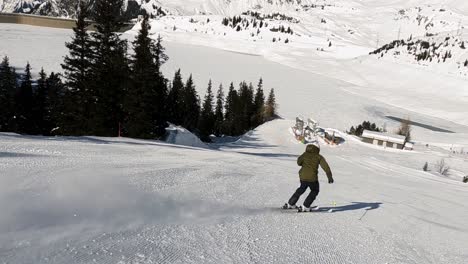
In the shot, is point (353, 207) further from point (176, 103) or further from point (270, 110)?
point (270, 110)

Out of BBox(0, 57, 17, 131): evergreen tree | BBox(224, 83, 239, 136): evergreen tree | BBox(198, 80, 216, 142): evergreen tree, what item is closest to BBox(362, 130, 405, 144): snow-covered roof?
BBox(198, 80, 216, 142): evergreen tree

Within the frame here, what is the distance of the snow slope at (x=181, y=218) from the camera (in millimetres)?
5930

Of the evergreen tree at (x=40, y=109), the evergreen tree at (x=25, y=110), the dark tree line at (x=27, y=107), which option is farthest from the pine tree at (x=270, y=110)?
the evergreen tree at (x=25, y=110)

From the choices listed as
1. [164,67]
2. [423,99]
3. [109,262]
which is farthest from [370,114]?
[109,262]

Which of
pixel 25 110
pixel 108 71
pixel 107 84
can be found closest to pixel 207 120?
pixel 25 110

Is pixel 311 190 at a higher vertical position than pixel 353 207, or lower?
higher

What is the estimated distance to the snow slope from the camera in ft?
19.5

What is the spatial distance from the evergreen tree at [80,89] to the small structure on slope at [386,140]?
4101cm

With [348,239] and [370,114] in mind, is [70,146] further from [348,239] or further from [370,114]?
[370,114]

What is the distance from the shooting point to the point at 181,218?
7672 millimetres

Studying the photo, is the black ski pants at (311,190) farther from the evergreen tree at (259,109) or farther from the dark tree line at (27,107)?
the evergreen tree at (259,109)

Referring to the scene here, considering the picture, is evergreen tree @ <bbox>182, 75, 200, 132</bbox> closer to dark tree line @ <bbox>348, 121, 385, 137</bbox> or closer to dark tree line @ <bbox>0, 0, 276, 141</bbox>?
dark tree line @ <bbox>348, 121, 385, 137</bbox>

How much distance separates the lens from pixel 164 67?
141375mm

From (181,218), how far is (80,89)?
3063cm
